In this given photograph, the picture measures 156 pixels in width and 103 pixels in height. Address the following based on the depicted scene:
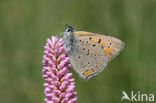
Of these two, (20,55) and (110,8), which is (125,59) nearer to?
(110,8)

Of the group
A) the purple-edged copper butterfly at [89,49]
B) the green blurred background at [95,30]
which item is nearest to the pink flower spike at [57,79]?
the purple-edged copper butterfly at [89,49]

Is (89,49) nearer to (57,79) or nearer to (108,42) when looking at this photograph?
(108,42)

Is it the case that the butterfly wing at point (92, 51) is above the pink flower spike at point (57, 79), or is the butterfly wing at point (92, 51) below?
above

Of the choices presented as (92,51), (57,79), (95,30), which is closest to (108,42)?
(92,51)

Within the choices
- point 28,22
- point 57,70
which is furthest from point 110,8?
point 57,70

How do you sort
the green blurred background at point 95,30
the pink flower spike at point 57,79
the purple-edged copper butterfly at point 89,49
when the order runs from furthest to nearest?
the green blurred background at point 95,30 → the purple-edged copper butterfly at point 89,49 → the pink flower spike at point 57,79

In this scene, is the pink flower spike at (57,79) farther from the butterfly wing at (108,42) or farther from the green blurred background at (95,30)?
the green blurred background at (95,30)

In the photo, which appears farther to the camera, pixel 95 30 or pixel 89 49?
pixel 95 30
